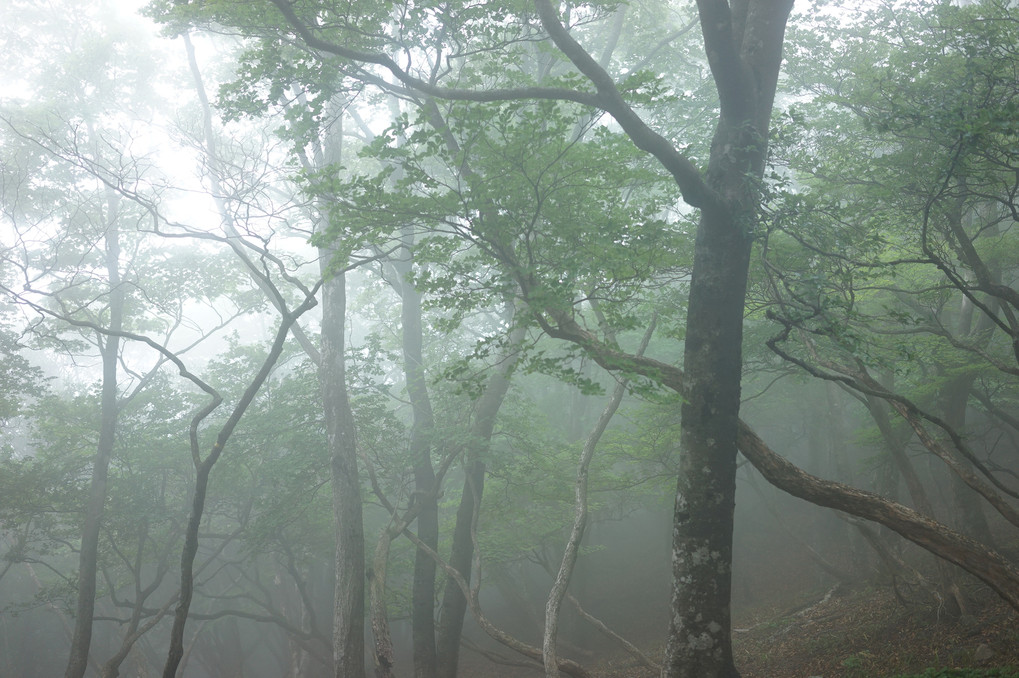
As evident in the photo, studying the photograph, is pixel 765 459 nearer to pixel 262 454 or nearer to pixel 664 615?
pixel 262 454

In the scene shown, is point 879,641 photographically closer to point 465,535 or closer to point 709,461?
point 709,461

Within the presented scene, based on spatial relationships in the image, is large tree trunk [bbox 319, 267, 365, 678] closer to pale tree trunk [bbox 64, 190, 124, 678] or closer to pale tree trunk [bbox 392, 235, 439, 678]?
pale tree trunk [bbox 392, 235, 439, 678]

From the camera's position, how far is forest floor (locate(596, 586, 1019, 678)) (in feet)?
25.8

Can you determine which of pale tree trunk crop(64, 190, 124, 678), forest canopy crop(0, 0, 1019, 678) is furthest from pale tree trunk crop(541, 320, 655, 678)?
pale tree trunk crop(64, 190, 124, 678)

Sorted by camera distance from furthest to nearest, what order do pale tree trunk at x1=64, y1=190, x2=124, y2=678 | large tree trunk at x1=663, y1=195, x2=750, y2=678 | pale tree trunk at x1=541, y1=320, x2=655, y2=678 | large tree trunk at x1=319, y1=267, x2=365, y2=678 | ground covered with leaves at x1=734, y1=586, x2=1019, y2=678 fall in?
pale tree trunk at x1=64, y1=190, x2=124, y2=678
large tree trunk at x1=319, y1=267, x2=365, y2=678
pale tree trunk at x1=541, y1=320, x2=655, y2=678
ground covered with leaves at x1=734, y1=586, x2=1019, y2=678
large tree trunk at x1=663, y1=195, x2=750, y2=678

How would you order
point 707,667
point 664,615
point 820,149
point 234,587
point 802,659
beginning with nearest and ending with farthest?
point 707,667, point 802,659, point 820,149, point 664,615, point 234,587

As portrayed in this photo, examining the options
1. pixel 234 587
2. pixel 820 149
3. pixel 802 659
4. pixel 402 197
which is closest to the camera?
pixel 402 197

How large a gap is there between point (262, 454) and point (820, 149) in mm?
13306

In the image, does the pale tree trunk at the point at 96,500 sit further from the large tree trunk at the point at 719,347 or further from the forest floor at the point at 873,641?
the large tree trunk at the point at 719,347

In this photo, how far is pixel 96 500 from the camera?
14.2 meters

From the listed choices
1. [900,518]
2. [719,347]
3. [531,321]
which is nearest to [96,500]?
[531,321]

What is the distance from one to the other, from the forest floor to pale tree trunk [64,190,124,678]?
10485 millimetres

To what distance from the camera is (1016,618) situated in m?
8.02

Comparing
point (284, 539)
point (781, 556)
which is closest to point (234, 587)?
point (284, 539)
